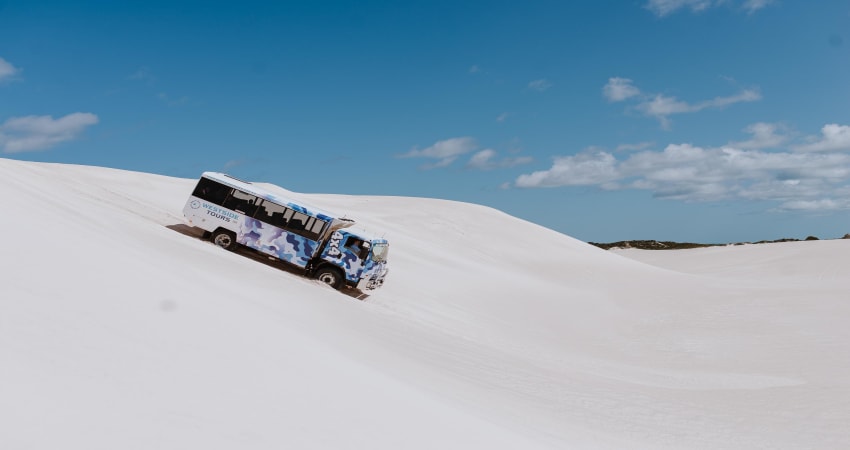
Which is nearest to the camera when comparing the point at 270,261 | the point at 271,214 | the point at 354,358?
the point at 354,358

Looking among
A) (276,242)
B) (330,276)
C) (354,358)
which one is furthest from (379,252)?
(354,358)

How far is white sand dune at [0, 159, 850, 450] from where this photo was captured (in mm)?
4609

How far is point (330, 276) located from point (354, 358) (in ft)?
30.0

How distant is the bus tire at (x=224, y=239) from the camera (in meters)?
17.1

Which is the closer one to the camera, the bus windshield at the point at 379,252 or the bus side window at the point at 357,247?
the bus side window at the point at 357,247

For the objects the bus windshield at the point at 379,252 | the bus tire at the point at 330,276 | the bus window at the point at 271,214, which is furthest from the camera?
the bus windshield at the point at 379,252

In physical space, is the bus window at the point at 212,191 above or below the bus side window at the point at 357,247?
above

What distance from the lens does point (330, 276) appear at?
55.7 ft

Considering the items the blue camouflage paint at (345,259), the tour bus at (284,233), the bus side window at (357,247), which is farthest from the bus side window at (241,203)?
the bus side window at (357,247)

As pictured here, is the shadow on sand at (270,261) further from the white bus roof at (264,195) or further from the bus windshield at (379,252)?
the white bus roof at (264,195)

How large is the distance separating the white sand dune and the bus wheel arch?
113 cm

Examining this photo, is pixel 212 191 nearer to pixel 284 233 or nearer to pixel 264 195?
pixel 264 195

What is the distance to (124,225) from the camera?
1364 centimetres

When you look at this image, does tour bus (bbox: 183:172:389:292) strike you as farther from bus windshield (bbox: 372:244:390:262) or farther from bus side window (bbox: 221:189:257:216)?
bus windshield (bbox: 372:244:390:262)
